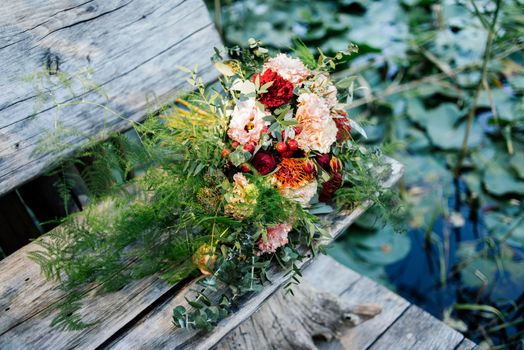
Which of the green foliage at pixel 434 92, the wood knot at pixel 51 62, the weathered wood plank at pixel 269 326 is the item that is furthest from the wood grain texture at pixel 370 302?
the wood knot at pixel 51 62

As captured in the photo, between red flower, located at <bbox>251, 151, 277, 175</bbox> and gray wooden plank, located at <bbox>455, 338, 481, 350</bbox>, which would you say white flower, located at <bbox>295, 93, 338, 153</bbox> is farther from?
gray wooden plank, located at <bbox>455, 338, 481, 350</bbox>

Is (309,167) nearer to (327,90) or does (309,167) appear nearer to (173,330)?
(327,90)

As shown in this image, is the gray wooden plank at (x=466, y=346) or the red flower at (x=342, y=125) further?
the gray wooden plank at (x=466, y=346)

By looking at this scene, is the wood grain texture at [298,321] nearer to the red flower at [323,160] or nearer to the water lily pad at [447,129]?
the red flower at [323,160]

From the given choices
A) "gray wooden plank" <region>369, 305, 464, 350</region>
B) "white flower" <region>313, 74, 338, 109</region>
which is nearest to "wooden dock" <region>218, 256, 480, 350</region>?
"gray wooden plank" <region>369, 305, 464, 350</region>

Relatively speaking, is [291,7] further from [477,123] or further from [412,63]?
[477,123]

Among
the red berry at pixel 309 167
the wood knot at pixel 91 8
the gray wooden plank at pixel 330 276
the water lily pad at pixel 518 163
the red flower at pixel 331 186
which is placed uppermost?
the wood knot at pixel 91 8

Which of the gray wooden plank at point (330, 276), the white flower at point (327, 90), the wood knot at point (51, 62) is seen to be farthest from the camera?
the gray wooden plank at point (330, 276)

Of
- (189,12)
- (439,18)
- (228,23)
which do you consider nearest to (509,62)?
(439,18)

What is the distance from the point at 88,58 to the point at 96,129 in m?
0.19

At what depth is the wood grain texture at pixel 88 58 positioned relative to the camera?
4.09 ft

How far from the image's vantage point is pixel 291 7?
9.76 feet

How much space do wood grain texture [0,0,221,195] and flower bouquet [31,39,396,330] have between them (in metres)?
Result: 0.22

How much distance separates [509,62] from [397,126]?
0.78 metres
